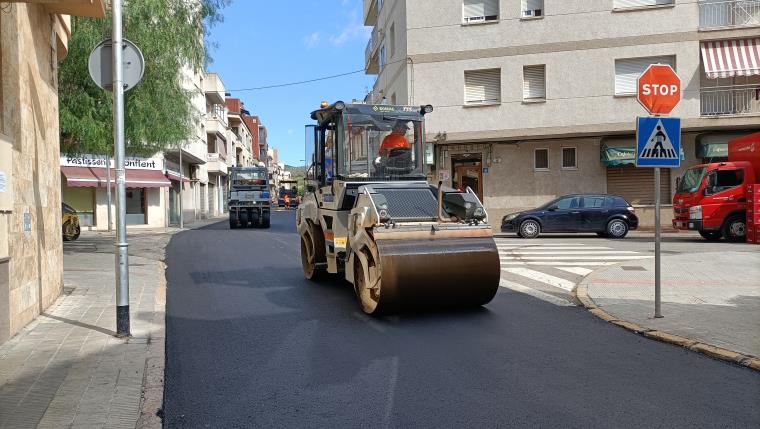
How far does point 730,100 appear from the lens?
A: 71.2ft

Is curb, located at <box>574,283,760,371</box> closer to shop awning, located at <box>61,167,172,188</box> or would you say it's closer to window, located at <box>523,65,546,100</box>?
window, located at <box>523,65,546,100</box>

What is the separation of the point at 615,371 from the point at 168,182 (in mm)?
30870

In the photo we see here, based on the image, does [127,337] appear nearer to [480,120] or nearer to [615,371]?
[615,371]

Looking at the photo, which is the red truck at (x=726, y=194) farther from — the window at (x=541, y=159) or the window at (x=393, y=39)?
the window at (x=393, y=39)

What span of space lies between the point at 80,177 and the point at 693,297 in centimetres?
2759

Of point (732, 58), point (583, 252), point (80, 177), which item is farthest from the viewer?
point (80, 177)

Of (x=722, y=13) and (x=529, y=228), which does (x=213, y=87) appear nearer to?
(x=529, y=228)

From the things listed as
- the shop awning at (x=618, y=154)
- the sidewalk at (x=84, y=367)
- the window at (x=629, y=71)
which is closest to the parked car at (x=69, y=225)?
the sidewalk at (x=84, y=367)

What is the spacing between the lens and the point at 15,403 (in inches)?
162

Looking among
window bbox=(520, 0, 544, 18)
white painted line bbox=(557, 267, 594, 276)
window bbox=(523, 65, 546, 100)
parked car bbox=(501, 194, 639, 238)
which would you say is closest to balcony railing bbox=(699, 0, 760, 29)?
window bbox=(520, 0, 544, 18)

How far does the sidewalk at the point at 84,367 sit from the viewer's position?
13.0ft

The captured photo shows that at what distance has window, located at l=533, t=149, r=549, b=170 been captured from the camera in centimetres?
2331

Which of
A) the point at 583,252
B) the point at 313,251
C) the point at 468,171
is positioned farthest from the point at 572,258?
the point at 468,171

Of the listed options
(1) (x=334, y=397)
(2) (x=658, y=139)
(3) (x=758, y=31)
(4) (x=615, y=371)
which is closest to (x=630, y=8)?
(3) (x=758, y=31)
